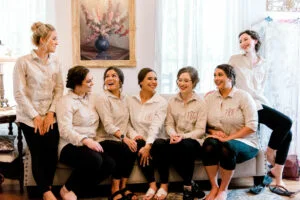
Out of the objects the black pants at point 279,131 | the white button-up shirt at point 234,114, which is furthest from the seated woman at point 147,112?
the black pants at point 279,131

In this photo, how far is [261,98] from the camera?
323 centimetres

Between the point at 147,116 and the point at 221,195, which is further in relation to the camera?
the point at 147,116

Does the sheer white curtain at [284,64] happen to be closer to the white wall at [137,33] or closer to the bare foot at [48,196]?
the white wall at [137,33]

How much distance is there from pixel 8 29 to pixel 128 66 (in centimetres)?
138

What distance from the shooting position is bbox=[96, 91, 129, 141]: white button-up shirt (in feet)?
9.60

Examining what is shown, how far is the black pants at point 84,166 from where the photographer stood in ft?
8.50

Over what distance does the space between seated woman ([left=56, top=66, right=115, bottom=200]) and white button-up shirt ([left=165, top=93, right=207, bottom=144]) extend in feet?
2.10

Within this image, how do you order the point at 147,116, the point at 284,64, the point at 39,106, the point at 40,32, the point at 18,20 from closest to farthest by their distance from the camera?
the point at 40,32, the point at 39,106, the point at 147,116, the point at 284,64, the point at 18,20

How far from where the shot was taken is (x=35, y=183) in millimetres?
2771

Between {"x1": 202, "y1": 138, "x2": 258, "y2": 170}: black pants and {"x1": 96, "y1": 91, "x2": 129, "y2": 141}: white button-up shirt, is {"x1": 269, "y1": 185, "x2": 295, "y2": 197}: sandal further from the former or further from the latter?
{"x1": 96, "y1": 91, "x2": 129, "y2": 141}: white button-up shirt

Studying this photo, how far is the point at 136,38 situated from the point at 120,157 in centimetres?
164

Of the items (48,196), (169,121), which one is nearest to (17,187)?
(48,196)

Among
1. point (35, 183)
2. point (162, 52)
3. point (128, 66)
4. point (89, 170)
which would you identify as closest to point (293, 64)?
point (162, 52)

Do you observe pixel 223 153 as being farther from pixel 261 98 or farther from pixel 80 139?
pixel 80 139
